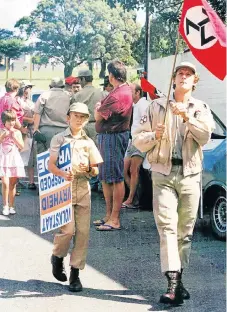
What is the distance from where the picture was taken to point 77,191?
5.54m

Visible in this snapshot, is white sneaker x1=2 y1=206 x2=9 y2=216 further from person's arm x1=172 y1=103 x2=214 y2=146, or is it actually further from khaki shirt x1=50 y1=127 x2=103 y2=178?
person's arm x1=172 y1=103 x2=214 y2=146

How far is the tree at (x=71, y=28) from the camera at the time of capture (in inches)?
652

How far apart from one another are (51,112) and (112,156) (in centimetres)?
243

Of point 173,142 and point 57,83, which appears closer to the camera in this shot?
point 173,142

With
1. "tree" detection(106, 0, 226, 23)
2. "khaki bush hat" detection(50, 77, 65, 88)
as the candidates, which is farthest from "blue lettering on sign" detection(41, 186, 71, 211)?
"tree" detection(106, 0, 226, 23)

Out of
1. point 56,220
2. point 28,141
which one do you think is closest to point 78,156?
point 56,220

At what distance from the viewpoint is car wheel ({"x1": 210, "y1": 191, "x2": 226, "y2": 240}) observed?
291 inches

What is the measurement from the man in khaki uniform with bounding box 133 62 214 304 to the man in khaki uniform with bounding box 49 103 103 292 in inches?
21.0

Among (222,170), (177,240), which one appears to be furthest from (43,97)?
(177,240)

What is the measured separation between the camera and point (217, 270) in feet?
20.3

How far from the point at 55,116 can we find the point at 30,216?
6.15ft

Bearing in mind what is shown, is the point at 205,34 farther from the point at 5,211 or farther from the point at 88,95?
the point at 88,95

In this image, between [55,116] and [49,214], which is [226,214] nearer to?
[49,214]

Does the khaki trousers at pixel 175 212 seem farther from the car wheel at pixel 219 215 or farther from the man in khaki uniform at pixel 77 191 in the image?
the car wheel at pixel 219 215
